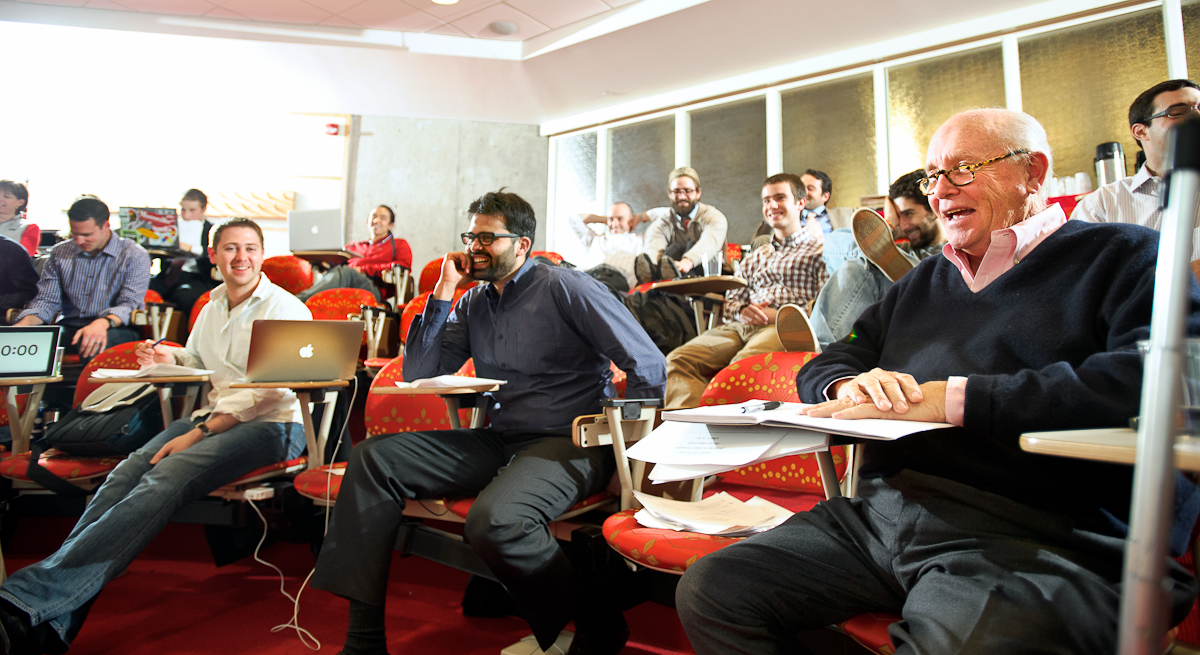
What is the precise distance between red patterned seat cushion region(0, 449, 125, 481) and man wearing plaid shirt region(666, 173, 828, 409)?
1.99m

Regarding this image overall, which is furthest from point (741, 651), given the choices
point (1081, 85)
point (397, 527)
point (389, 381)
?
point (1081, 85)

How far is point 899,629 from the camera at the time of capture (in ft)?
2.81

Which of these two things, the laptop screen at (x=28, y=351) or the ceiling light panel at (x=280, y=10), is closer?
the laptop screen at (x=28, y=351)

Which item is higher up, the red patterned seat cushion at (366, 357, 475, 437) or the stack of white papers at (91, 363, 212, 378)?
the stack of white papers at (91, 363, 212, 378)

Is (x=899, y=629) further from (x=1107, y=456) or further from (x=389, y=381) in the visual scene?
(x=389, y=381)

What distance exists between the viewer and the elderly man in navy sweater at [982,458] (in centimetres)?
81

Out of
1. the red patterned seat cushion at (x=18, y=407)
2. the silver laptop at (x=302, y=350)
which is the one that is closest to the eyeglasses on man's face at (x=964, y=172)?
the silver laptop at (x=302, y=350)

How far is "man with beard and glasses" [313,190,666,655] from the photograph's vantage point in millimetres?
1520

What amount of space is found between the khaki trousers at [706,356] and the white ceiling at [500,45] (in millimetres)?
3326

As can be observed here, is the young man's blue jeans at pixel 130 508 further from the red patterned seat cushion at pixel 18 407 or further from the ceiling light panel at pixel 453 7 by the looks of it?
the ceiling light panel at pixel 453 7

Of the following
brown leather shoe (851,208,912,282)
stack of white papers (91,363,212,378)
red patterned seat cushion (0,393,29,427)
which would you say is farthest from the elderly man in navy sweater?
red patterned seat cushion (0,393,29,427)

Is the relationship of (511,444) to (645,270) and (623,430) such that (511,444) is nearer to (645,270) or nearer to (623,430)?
(623,430)

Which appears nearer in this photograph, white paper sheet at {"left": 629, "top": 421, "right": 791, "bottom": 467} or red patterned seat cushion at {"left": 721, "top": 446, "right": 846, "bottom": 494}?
white paper sheet at {"left": 629, "top": 421, "right": 791, "bottom": 467}

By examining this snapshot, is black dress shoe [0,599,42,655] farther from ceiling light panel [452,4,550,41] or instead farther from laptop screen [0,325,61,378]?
ceiling light panel [452,4,550,41]
